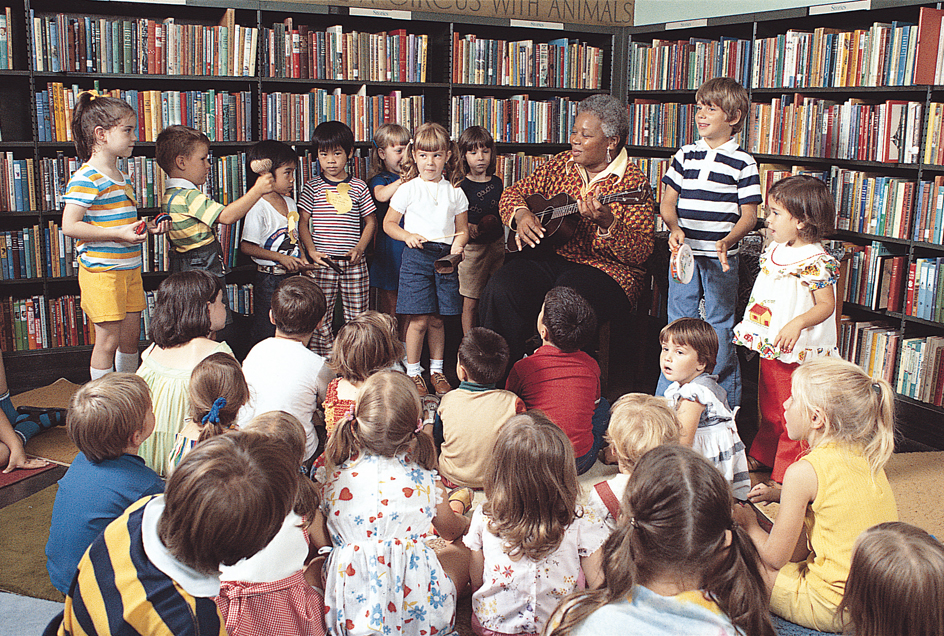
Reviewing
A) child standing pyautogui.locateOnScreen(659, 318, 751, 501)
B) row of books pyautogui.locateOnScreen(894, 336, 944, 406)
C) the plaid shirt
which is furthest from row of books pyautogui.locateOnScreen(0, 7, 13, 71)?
row of books pyautogui.locateOnScreen(894, 336, 944, 406)

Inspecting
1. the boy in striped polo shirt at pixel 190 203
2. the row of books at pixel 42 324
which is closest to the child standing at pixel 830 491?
the boy in striped polo shirt at pixel 190 203

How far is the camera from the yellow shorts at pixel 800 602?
6.23ft

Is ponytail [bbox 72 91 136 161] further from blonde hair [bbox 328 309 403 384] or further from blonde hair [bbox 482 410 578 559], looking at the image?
blonde hair [bbox 482 410 578 559]

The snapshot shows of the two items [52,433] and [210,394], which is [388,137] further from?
[210,394]

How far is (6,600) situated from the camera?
2080 millimetres

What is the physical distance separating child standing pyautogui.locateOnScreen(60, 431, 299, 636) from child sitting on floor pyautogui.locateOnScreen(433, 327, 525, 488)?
123 centimetres

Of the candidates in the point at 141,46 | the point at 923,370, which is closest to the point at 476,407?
the point at 923,370

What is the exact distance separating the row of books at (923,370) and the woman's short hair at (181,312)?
9.26 feet

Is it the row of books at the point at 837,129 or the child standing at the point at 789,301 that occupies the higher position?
the row of books at the point at 837,129

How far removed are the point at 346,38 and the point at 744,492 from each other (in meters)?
3.02

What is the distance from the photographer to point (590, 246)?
354 centimetres

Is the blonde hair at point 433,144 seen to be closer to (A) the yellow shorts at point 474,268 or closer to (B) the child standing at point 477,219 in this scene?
(B) the child standing at point 477,219

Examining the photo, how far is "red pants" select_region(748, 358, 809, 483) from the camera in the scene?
9.11 feet

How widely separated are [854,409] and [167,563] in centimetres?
153
